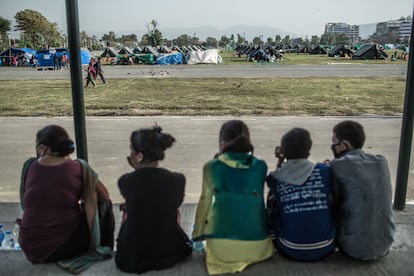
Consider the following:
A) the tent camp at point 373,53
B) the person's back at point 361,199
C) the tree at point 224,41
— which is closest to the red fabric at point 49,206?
the person's back at point 361,199

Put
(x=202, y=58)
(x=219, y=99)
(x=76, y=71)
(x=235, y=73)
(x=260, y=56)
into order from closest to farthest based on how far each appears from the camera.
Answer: (x=76, y=71), (x=219, y=99), (x=235, y=73), (x=202, y=58), (x=260, y=56)

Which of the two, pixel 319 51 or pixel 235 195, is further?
pixel 319 51

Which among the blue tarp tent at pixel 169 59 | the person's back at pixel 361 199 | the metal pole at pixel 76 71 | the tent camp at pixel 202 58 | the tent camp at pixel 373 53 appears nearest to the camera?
the person's back at pixel 361 199

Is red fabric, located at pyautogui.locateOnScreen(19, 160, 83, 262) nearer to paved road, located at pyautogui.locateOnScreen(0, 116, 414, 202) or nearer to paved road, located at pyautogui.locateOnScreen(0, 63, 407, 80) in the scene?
paved road, located at pyautogui.locateOnScreen(0, 116, 414, 202)

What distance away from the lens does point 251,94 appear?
15.3m

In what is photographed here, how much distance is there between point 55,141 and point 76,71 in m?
1.21

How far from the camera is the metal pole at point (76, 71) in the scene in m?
3.64

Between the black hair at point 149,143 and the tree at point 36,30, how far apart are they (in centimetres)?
6252

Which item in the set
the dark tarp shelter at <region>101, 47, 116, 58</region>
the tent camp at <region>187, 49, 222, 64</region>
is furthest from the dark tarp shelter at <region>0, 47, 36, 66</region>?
the tent camp at <region>187, 49, 222, 64</region>

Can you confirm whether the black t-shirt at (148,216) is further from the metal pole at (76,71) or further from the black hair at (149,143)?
the metal pole at (76,71)

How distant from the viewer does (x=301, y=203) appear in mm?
2686

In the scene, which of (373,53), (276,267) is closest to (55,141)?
(276,267)

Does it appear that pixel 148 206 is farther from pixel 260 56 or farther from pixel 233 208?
pixel 260 56

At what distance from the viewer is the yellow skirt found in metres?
2.75
